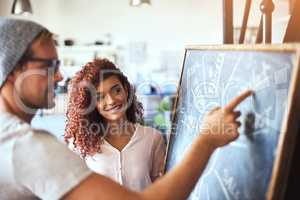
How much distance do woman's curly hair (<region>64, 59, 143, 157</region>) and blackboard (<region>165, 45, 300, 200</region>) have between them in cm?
36

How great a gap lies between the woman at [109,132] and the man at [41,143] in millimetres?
461

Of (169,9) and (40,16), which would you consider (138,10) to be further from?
(40,16)

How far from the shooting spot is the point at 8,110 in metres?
0.95

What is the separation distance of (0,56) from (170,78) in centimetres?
473

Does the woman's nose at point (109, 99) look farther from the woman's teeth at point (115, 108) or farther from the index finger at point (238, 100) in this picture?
the index finger at point (238, 100)

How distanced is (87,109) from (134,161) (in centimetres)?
27

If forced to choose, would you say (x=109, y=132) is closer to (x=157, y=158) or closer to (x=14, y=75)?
(x=157, y=158)

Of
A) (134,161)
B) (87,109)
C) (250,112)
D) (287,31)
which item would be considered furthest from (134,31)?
(250,112)

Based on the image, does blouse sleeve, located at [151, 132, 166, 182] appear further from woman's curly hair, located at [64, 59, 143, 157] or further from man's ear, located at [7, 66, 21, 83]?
man's ear, located at [7, 66, 21, 83]

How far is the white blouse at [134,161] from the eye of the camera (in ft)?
4.61

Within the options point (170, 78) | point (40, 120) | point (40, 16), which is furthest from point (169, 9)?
point (40, 120)

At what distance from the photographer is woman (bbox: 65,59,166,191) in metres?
1.42

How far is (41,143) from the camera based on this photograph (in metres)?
0.86

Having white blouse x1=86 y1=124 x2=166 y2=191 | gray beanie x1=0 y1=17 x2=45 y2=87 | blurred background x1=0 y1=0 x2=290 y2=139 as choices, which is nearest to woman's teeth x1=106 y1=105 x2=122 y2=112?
white blouse x1=86 y1=124 x2=166 y2=191
